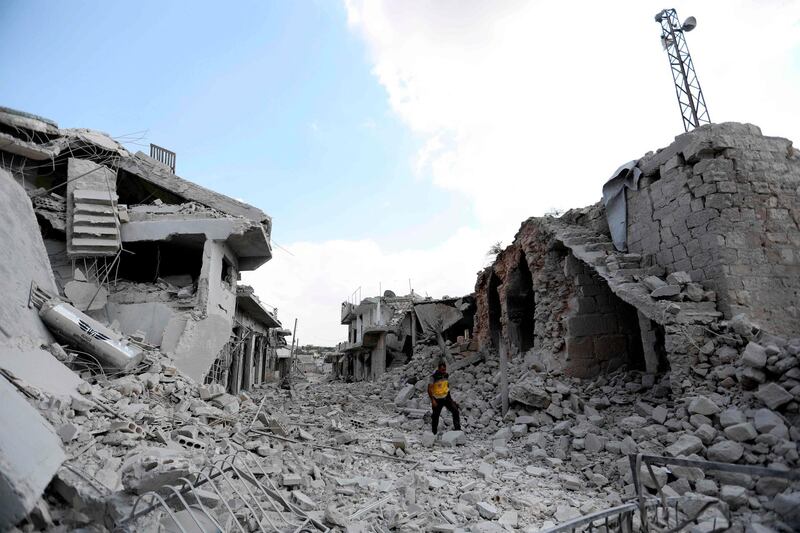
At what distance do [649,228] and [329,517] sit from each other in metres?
7.58

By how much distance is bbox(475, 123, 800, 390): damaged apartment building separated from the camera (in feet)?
21.6

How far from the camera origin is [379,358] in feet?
80.4

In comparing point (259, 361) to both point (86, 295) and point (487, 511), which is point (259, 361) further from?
point (487, 511)

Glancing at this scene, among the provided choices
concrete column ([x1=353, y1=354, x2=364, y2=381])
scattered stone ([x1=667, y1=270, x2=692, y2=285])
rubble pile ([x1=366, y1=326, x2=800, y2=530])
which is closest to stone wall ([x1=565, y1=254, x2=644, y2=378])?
rubble pile ([x1=366, y1=326, x2=800, y2=530])

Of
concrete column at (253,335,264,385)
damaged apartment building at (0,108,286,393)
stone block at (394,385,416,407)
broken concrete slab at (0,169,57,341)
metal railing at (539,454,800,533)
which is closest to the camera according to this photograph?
metal railing at (539,454,800,533)

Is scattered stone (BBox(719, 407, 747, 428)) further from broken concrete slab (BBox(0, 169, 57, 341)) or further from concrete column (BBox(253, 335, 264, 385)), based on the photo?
concrete column (BBox(253, 335, 264, 385))

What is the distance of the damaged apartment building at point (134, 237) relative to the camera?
31.3ft

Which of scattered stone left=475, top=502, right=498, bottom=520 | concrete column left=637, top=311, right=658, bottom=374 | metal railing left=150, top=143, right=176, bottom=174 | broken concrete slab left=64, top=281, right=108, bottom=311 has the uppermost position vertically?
metal railing left=150, top=143, right=176, bottom=174

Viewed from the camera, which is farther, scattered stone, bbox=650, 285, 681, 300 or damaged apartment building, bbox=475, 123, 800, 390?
scattered stone, bbox=650, 285, 681, 300

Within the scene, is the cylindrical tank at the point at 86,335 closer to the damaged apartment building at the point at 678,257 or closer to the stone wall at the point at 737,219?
the damaged apartment building at the point at 678,257

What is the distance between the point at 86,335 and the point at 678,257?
10363 mm

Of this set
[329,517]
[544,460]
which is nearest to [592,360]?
[544,460]

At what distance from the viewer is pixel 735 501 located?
14.0 feet

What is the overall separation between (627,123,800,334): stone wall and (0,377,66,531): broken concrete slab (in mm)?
8512
